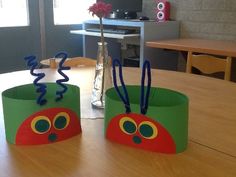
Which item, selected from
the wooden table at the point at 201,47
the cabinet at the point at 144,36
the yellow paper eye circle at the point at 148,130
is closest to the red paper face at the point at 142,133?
the yellow paper eye circle at the point at 148,130

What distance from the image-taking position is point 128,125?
0.81 m

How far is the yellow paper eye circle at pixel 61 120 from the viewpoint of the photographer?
832mm

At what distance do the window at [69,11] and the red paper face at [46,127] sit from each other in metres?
3.16

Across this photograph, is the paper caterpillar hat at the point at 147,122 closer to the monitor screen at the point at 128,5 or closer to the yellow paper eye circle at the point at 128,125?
the yellow paper eye circle at the point at 128,125

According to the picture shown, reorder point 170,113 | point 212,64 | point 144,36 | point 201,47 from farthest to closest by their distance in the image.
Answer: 1. point 144,36
2. point 201,47
3. point 212,64
4. point 170,113

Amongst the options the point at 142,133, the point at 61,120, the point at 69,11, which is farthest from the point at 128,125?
the point at 69,11

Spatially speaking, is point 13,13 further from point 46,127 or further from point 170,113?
point 170,113

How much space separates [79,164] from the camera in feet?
2.43

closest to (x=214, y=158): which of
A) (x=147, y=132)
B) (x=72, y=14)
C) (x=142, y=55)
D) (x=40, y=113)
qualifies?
(x=147, y=132)

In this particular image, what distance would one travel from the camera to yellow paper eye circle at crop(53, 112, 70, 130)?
2.73 feet

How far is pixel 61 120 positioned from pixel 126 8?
2.95 metres

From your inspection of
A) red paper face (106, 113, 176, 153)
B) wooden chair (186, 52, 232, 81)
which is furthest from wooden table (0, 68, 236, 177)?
wooden chair (186, 52, 232, 81)

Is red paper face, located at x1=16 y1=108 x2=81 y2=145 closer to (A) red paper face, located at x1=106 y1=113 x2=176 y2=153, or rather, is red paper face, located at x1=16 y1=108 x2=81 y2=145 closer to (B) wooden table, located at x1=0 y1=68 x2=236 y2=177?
→ (B) wooden table, located at x1=0 y1=68 x2=236 y2=177

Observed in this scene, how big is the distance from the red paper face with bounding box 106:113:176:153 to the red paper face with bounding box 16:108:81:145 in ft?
0.42
